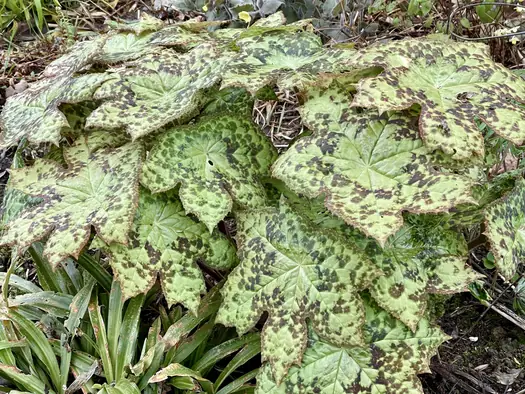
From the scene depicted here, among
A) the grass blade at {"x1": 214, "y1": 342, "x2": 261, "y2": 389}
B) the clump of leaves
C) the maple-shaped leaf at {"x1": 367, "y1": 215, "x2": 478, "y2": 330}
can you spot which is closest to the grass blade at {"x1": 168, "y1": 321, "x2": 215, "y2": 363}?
the clump of leaves

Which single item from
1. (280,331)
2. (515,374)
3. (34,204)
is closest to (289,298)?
(280,331)

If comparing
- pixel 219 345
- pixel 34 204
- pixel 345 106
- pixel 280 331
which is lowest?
pixel 219 345

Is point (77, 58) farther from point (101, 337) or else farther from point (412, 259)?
point (412, 259)

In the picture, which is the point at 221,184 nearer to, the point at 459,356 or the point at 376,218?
the point at 376,218

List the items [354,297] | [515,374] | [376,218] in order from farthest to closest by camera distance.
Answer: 1. [515,374]
2. [354,297]
3. [376,218]

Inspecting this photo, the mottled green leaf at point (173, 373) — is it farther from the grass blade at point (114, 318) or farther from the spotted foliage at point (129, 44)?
the spotted foliage at point (129, 44)

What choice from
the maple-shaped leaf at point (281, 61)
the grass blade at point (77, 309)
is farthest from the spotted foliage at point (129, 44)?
the grass blade at point (77, 309)
